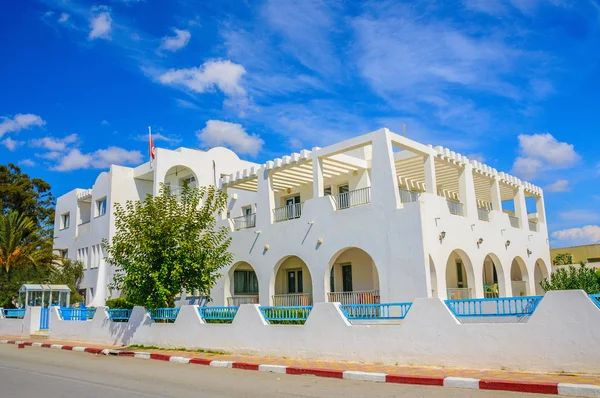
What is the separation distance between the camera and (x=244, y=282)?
26.4 m

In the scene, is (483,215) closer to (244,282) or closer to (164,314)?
(244,282)

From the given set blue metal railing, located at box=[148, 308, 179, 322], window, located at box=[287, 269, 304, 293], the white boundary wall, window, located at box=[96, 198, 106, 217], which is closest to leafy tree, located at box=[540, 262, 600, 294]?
the white boundary wall

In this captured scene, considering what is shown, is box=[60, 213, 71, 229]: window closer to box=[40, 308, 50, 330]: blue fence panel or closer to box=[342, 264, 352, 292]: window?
box=[40, 308, 50, 330]: blue fence panel

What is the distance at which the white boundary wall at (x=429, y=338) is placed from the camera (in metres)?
A: 9.55

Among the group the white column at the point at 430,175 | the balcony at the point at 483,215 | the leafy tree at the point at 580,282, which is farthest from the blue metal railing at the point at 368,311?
the balcony at the point at 483,215

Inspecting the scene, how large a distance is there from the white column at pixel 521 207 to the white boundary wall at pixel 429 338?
14870 millimetres

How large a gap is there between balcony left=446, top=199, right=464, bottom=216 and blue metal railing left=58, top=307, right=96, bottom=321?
14.5 meters

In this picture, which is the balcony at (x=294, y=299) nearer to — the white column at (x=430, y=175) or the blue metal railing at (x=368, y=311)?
the white column at (x=430, y=175)

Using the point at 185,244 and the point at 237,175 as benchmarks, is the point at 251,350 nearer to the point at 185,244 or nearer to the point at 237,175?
the point at 185,244

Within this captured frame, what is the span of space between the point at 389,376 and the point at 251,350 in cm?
540

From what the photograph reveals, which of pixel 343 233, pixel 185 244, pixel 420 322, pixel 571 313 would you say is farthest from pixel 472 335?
pixel 185 244

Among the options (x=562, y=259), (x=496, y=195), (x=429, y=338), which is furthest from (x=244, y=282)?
(x=562, y=259)

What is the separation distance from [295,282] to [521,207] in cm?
1123

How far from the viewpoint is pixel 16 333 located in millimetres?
25938
